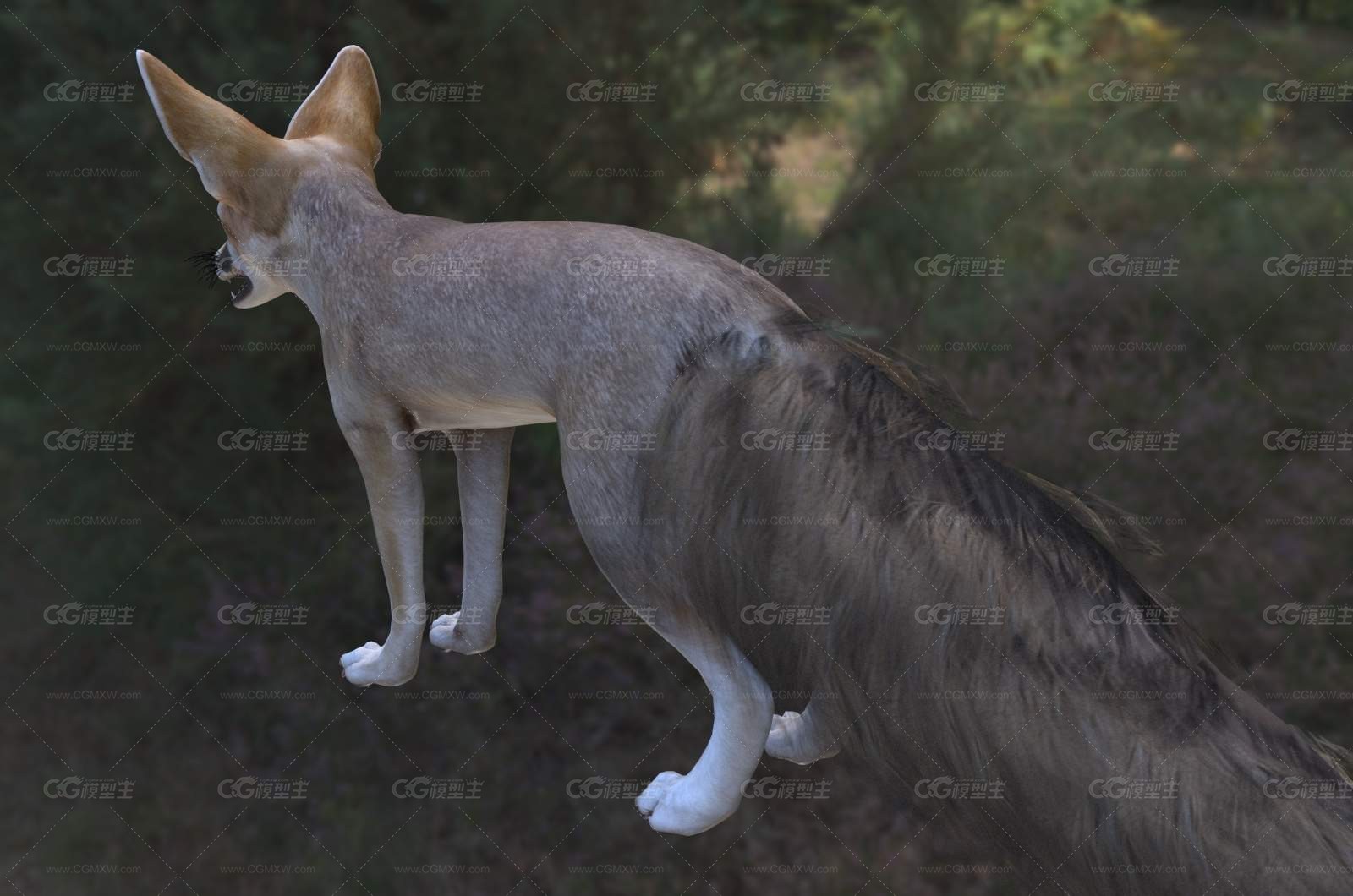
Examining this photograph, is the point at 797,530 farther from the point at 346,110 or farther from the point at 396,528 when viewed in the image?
the point at 346,110

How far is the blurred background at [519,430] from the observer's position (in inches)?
200

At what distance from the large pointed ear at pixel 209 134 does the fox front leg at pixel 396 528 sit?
1.50 ft

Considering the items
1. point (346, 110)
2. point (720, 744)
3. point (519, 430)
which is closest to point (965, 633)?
point (720, 744)

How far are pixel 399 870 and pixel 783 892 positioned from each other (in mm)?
1598

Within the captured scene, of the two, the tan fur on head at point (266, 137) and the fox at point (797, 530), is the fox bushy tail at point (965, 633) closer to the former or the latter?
the fox at point (797, 530)

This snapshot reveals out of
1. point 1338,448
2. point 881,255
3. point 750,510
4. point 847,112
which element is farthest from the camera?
point 847,112

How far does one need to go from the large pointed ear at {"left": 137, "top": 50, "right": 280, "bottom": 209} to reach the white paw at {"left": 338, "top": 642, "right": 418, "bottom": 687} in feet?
2.89

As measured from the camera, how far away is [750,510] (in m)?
1.83

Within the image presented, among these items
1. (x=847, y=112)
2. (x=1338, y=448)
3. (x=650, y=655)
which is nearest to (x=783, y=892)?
(x=650, y=655)

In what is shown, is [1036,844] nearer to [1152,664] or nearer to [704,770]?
[1152,664]

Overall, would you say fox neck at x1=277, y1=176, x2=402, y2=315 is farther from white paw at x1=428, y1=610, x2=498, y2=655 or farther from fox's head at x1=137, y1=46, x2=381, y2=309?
white paw at x1=428, y1=610, x2=498, y2=655

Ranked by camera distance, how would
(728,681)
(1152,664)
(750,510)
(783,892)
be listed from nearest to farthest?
(1152,664) < (750,510) < (728,681) < (783,892)

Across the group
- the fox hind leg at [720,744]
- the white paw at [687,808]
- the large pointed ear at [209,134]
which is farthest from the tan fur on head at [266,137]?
the white paw at [687,808]

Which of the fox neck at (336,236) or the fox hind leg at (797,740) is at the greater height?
the fox neck at (336,236)
